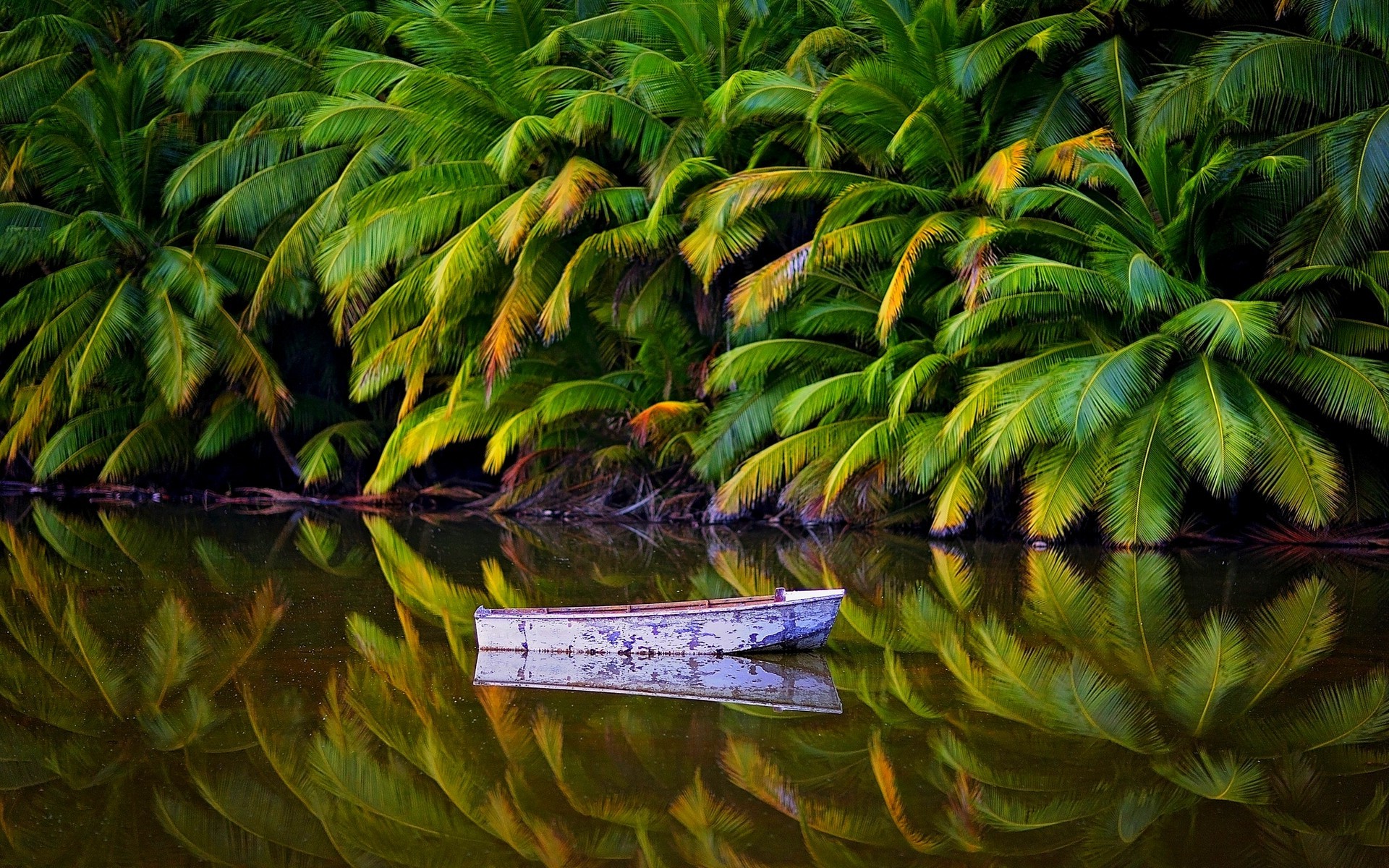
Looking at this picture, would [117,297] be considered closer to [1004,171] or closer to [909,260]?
[909,260]

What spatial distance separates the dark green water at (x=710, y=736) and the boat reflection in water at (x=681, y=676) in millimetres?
146

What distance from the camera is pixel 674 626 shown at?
728 cm

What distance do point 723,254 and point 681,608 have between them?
6718 mm

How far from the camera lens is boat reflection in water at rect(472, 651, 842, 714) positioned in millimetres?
6523

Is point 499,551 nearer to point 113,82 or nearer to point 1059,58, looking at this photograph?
point 1059,58

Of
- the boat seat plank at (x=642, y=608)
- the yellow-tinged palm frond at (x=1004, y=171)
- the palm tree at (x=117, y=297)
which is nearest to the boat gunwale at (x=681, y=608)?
the boat seat plank at (x=642, y=608)

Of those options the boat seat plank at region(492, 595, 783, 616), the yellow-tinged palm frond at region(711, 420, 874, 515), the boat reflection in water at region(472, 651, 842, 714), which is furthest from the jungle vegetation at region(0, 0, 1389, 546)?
the boat reflection in water at region(472, 651, 842, 714)

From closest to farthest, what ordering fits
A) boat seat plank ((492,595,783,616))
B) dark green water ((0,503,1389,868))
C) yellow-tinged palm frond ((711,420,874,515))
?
dark green water ((0,503,1389,868))
boat seat plank ((492,595,783,616))
yellow-tinged palm frond ((711,420,874,515))

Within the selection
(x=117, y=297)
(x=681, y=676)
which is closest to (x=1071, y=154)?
(x=681, y=676)

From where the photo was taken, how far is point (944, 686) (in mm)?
6672

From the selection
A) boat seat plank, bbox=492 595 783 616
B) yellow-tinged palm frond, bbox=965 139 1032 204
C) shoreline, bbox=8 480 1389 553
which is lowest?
shoreline, bbox=8 480 1389 553

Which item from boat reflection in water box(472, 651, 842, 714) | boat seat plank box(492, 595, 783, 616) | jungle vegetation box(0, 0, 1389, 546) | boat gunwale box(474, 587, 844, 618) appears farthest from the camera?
jungle vegetation box(0, 0, 1389, 546)

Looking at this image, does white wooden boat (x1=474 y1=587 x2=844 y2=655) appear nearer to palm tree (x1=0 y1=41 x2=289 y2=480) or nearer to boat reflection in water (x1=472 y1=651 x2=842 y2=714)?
boat reflection in water (x1=472 y1=651 x2=842 y2=714)

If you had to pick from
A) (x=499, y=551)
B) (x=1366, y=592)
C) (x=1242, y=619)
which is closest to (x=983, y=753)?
(x=1242, y=619)
